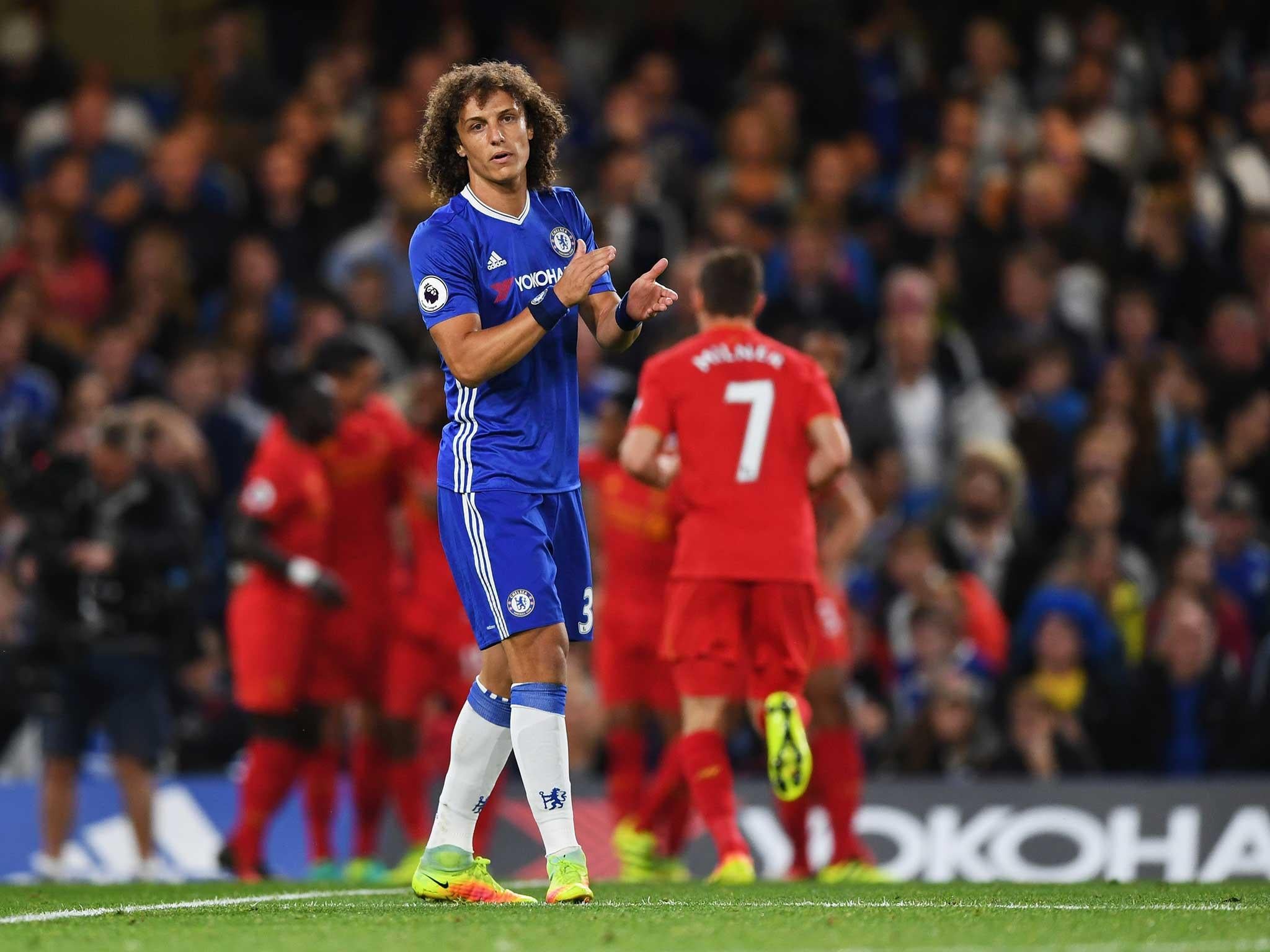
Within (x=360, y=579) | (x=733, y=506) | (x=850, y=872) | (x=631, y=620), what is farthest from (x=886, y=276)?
(x=733, y=506)

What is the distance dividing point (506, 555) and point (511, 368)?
0.54 m

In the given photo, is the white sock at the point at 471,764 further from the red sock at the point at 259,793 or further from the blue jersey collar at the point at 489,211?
the red sock at the point at 259,793

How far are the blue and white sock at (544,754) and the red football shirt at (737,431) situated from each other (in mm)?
2142

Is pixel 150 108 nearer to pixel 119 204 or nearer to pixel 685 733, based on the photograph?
pixel 119 204

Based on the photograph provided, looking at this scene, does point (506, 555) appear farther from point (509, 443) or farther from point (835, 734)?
point (835, 734)

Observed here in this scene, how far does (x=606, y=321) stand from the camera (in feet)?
20.2

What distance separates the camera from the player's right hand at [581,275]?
227 inches

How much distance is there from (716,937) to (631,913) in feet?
2.43

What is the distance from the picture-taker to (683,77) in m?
15.6

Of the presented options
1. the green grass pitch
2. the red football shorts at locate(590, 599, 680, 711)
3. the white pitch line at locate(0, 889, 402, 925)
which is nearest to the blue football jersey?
the green grass pitch

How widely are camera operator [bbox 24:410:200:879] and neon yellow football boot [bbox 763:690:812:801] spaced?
398 cm

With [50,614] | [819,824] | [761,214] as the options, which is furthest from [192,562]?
[761,214]

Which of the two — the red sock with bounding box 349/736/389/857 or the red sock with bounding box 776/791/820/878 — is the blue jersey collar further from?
the red sock with bounding box 349/736/389/857

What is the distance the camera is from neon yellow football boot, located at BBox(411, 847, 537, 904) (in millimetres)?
6078
